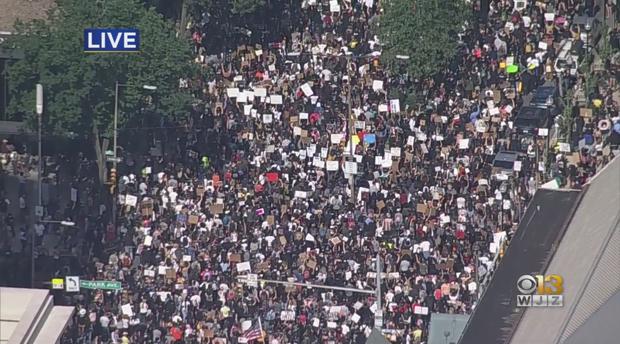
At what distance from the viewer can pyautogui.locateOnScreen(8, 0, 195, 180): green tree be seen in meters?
138

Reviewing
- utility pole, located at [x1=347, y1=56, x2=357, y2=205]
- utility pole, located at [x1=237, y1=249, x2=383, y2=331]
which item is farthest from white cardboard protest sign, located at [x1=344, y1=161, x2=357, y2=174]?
utility pole, located at [x1=237, y1=249, x2=383, y2=331]

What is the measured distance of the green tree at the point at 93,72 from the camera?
451 ft

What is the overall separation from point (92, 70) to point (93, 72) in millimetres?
271

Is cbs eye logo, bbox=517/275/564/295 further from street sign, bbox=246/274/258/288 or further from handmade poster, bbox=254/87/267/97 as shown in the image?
handmade poster, bbox=254/87/267/97

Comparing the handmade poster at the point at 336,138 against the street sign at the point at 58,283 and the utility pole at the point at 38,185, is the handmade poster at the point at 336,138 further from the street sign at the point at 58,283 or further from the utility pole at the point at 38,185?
the street sign at the point at 58,283

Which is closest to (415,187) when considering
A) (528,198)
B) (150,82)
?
(528,198)

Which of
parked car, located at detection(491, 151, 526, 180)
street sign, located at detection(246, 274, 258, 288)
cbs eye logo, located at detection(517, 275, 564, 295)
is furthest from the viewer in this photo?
parked car, located at detection(491, 151, 526, 180)

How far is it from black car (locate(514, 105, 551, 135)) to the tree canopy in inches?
534

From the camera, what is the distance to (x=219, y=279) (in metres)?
124

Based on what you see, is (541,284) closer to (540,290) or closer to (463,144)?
(540,290)

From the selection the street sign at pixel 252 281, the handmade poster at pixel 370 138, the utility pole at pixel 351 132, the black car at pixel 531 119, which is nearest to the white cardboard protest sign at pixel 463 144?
the black car at pixel 531 119

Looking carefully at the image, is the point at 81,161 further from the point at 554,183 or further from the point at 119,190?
the point at 554,183

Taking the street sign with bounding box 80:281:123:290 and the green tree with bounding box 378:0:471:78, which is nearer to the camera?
the street sign with bounding box 80:281:123:290

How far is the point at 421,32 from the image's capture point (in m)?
144
